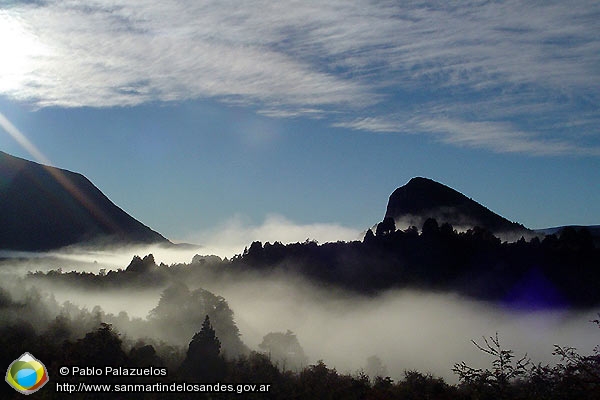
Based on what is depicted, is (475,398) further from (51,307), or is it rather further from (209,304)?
(51,307)

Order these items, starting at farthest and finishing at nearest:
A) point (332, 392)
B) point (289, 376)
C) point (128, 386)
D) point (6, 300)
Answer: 1. point (6, 300)
2. point (289, 376)
3. point (332, 392)
4. point (128, 386)

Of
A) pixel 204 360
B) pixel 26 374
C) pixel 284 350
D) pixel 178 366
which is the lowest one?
pixel 284 350

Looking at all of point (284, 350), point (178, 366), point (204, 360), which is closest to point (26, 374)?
point (204, 360)

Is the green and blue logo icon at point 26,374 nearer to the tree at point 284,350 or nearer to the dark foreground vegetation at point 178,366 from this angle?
the dark foreground vegetation at point 178,366

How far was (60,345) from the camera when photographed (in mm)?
153250

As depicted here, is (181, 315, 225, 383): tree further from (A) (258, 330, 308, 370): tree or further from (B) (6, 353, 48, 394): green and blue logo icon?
(B) (6, 353, 48, 394): green and blue logo icon

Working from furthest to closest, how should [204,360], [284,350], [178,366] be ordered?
[284,350]
[178,366]
[204,360]

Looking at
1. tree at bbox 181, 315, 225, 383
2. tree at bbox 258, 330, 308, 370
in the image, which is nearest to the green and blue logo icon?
tree at bbox 181, 315, 225, 383

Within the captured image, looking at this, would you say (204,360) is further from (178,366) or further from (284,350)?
(284,350)

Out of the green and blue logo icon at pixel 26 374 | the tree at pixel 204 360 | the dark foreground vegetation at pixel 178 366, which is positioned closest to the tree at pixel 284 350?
the dark foreground vegetation at pixel 178 366

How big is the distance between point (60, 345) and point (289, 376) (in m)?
58.2

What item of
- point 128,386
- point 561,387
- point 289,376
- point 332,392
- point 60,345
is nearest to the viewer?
point 561,387

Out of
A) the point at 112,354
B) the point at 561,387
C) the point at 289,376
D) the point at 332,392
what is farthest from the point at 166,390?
the point at 561,387

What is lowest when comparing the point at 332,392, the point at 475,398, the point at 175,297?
the point at 332,392
